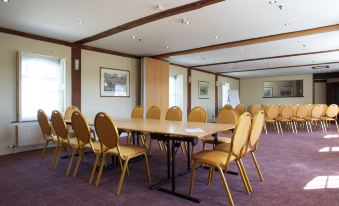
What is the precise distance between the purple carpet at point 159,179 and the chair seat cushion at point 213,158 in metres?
0.41

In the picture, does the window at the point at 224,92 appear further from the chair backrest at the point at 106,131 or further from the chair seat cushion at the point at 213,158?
the chair backrest at the point at 106,131

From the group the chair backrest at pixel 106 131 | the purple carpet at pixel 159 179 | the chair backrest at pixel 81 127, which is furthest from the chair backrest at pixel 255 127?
the chair backrest at pixel 81 127

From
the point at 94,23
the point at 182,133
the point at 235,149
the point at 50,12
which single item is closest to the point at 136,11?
the point at 94,23

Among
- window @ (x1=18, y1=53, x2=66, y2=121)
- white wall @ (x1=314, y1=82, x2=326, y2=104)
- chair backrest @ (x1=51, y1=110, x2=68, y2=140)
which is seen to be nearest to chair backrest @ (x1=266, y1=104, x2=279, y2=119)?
window @ (x1=18, y1=53, x2=66, y2=121)

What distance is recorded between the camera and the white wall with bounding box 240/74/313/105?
37.3 feet

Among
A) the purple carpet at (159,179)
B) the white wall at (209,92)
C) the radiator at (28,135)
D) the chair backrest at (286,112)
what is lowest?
the purple carpet at (159,179)

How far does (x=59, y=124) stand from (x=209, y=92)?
317 inches

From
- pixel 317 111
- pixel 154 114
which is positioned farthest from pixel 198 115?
pixel 317 111

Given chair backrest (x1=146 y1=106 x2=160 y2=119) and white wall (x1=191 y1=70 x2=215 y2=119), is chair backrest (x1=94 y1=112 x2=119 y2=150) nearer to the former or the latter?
chair backrest (x1=146 y1=106 x2=160 y2=119)

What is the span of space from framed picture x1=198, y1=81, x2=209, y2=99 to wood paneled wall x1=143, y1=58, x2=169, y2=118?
106 inches

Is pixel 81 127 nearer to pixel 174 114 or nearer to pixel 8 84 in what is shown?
pixel 174 114

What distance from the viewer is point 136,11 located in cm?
356

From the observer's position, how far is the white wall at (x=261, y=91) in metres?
11.4

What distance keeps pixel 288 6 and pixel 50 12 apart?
350 centimetres
